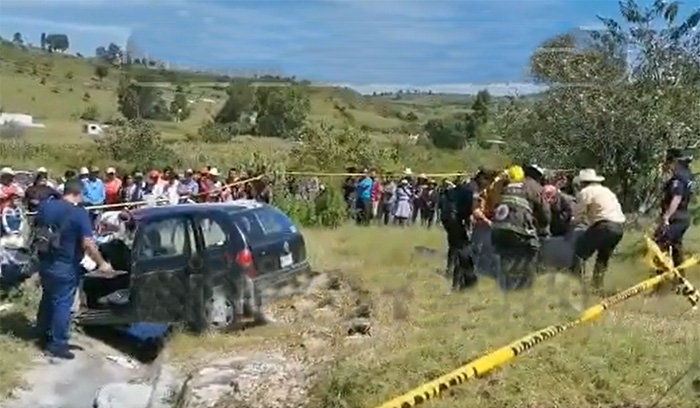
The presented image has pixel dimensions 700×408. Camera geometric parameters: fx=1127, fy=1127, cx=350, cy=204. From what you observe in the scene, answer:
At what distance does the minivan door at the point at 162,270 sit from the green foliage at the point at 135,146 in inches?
1264

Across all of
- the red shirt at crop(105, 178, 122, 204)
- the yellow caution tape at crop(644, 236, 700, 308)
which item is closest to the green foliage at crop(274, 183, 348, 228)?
the red shirt at crop(105, 178, 122, 204)

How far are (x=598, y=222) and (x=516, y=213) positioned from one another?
91 cm

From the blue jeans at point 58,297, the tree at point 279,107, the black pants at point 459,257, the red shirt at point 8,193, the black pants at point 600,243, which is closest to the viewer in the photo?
the blue jeans at point 58,297

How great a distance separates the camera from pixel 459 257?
511 inches

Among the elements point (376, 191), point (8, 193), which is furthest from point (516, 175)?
point (376, 191)

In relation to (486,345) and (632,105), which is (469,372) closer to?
(486,345)

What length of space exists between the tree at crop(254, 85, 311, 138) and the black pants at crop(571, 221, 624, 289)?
161ft

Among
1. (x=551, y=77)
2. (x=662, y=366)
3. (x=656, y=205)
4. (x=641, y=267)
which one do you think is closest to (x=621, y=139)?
(x=656, y=205)

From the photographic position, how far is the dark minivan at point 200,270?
11.6 metres

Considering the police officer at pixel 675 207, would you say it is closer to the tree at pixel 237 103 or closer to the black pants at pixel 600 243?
the black pants at pixel 600 243

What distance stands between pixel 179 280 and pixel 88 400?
2.31 m

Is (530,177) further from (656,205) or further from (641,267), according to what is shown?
(656,205)

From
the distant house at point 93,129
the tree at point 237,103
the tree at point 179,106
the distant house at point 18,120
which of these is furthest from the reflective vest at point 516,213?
the tree at point 179,106

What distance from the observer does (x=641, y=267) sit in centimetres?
1311
